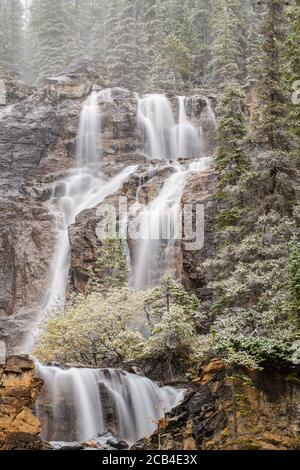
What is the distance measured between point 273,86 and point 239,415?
548 inches

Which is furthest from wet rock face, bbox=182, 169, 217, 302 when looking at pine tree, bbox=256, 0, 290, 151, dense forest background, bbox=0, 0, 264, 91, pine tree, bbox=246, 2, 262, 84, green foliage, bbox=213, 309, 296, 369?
dense forest background, bbox=0, 0, 264, 91

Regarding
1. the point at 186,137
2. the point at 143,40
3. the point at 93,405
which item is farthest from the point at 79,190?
the point at 143,40

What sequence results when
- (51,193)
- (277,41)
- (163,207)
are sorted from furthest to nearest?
(51,193), (163,207), (277,41)

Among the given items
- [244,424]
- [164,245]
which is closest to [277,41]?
[164,245]

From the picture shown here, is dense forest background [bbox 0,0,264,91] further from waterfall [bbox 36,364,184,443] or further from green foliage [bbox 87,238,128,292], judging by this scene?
waterfall [bbox 36,364,184,443]

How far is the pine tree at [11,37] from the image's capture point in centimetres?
6644

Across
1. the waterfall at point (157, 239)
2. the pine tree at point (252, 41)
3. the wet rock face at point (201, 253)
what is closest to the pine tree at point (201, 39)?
the pine tree at point (252, 41)

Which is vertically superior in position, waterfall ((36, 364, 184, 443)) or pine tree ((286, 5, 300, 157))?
pine tree ((286, 5, 300, 157))

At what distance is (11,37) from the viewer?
6806 centimetres

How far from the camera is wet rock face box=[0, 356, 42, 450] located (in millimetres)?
13633

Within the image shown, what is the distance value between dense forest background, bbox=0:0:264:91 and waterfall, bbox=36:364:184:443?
119 ft
